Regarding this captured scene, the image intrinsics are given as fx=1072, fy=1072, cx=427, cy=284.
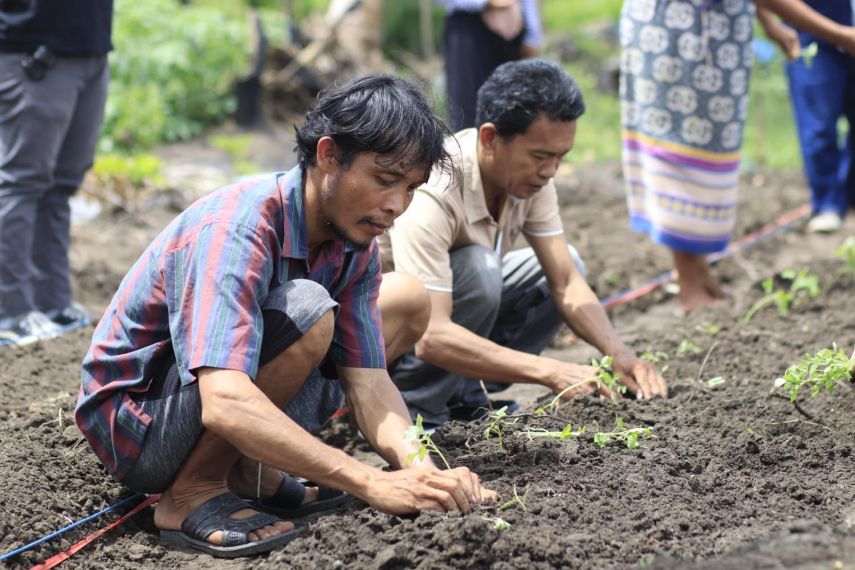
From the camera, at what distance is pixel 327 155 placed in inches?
106

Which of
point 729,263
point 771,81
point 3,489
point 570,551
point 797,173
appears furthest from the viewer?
point 771,81

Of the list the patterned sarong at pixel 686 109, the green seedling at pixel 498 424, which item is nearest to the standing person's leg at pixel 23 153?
the green seedling at pixel 498 424

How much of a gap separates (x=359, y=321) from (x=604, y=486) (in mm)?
803

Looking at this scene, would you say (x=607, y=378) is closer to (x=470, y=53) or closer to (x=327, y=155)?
(x=327, y=155)

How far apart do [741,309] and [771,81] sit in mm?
7333

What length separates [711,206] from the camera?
16.4ft

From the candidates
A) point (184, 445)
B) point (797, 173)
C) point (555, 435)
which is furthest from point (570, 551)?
point (797, 173)

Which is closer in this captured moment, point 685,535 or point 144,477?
point 685,535

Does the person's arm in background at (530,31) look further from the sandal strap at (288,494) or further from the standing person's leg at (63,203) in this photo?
the sandal strap at (288,494)

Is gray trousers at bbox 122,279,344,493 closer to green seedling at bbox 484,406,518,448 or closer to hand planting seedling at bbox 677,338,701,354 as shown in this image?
green seedling at bbox 484,406,518,448

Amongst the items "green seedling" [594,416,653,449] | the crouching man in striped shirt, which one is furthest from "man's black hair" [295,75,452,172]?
"green seedling" [594,416,653,449]

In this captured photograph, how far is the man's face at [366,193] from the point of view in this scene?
2.67 meters

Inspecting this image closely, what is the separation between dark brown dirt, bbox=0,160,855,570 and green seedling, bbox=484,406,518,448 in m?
0.03

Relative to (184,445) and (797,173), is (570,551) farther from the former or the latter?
(797,173)
